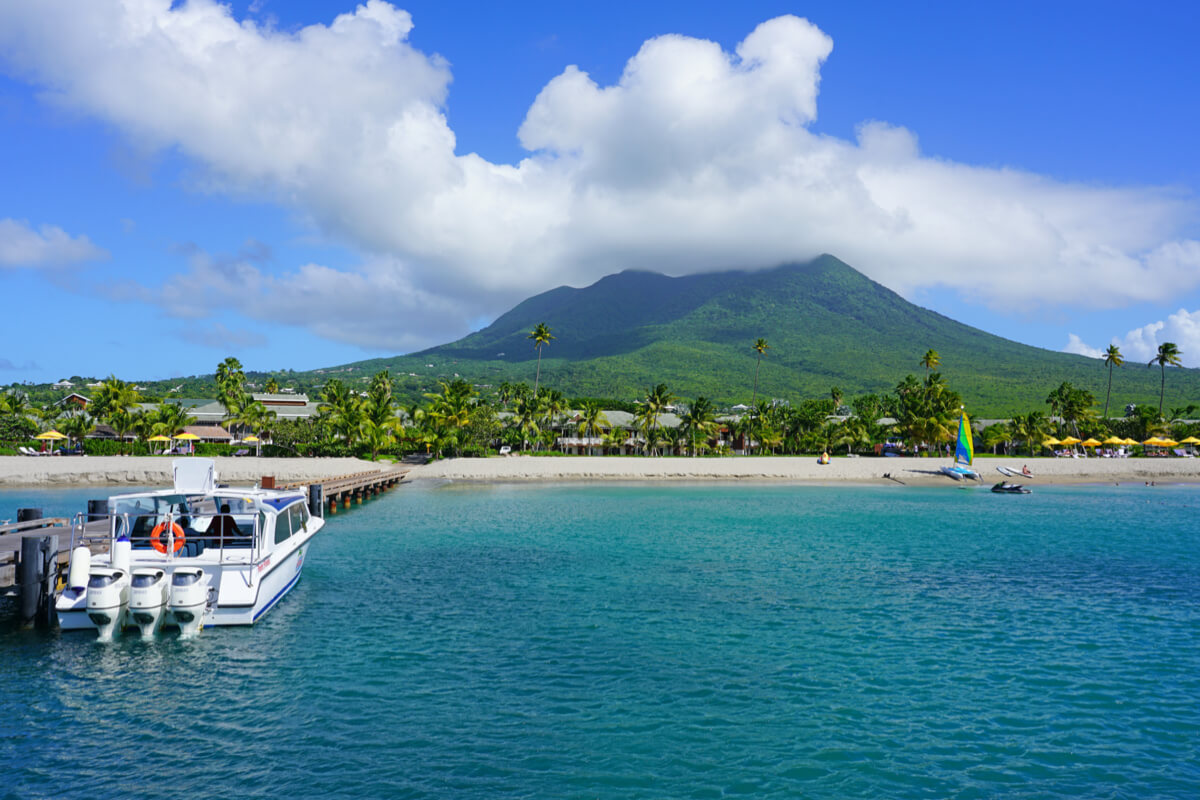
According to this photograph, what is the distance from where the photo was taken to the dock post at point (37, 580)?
60.2ft

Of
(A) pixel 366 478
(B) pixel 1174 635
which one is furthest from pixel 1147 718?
(A) pixel 366 478

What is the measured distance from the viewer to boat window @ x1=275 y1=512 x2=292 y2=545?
21.2 meters

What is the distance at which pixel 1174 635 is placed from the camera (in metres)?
18.9

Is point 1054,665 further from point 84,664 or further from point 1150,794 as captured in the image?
point 84,664

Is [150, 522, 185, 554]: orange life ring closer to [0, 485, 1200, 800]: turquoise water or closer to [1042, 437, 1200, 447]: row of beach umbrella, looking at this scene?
[0, 485, 1200, 800]: turquoise water

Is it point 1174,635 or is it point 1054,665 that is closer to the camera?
point 1054,665

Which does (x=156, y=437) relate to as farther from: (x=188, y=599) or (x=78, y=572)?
(x=188, y=599)

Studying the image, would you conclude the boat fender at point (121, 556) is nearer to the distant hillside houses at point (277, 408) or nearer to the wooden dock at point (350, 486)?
the wooden dock at point (350, 486)

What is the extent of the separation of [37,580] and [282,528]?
18.8 ft

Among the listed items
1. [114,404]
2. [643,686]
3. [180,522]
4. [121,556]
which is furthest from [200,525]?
[114,404]

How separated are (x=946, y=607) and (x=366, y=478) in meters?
43.1

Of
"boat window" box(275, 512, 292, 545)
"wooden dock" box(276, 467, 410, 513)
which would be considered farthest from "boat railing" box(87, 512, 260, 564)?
"wooden dock" box(276, 467, 410, 513)

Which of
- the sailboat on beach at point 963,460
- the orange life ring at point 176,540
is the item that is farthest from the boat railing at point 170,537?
the sailboat on beach at point 963,460

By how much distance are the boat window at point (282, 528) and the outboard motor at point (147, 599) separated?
12.4 ft
